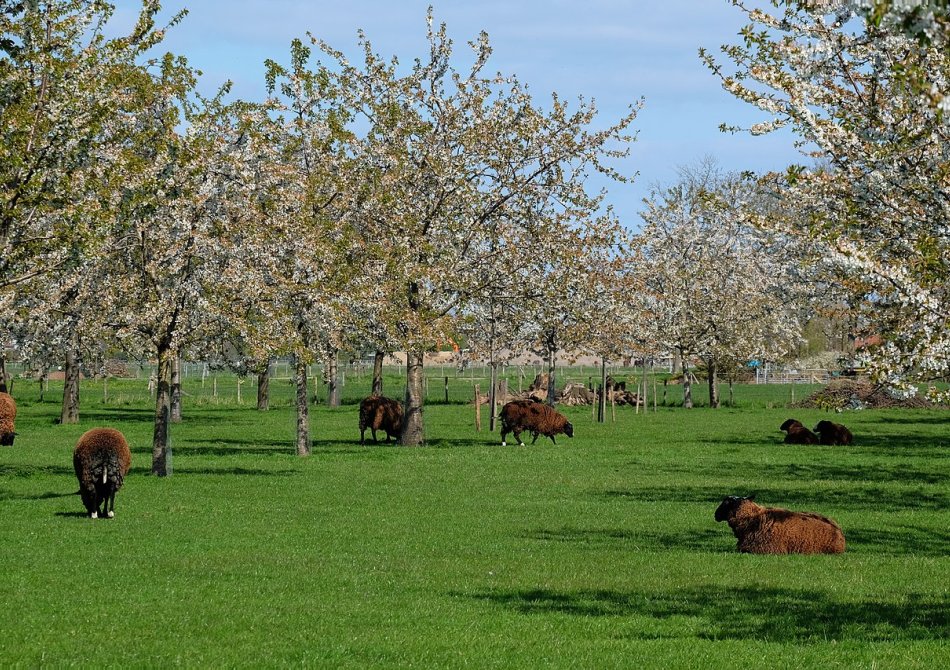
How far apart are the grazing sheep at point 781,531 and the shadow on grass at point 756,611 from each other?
128 inches

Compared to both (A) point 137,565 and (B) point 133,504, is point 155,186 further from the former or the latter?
(A) point 137,565

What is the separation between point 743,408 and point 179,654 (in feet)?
201

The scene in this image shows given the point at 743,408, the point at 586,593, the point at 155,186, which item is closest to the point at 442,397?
the point at 743,408

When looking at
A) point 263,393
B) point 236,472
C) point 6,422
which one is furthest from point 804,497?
point 263,393

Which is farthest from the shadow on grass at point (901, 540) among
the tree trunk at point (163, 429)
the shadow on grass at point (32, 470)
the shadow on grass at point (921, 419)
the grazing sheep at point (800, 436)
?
the shadow on grass at point (921, 419)

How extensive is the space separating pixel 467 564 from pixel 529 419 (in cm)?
2459

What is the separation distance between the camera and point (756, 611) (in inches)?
533

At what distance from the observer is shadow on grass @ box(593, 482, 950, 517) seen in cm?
2505

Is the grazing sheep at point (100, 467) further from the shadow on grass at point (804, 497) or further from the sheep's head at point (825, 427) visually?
the sheep's head at point (825, 427)

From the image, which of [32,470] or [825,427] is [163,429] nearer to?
[32,470]

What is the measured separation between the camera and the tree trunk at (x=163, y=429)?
29844 millimetres

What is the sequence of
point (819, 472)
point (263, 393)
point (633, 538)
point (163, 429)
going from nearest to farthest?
point (633, 538)
point (163, 429)
point (819, 472)
point (263, 393)

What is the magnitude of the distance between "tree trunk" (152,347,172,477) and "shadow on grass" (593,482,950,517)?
33.8 feet

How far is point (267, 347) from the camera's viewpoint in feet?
99.2
